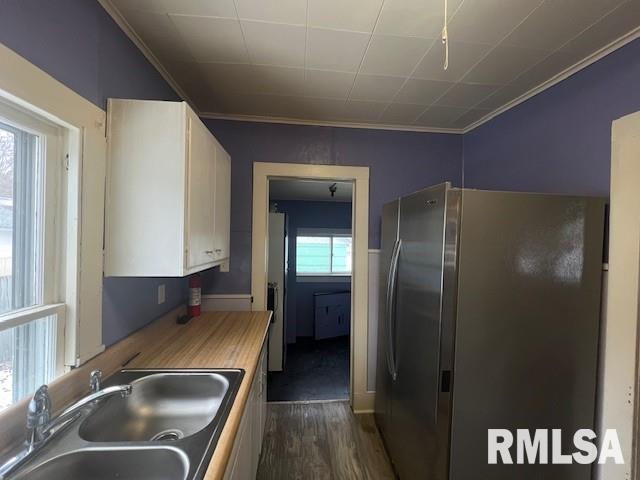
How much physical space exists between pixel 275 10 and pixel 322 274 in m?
4.39

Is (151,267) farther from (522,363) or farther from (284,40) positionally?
(522,363)

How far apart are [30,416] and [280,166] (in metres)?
2.04

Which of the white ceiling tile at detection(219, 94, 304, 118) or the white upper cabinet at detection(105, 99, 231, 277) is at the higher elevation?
the white ceiling tile at detection(219, 94, 304, 118)

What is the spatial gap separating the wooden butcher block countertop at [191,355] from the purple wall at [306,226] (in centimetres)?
270

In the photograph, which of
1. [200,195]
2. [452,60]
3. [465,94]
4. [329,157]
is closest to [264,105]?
[329,157]

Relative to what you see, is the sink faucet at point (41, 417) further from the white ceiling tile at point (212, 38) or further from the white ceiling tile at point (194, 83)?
the white ceiling tile at point (194, 83)

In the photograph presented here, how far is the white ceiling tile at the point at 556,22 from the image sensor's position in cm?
125

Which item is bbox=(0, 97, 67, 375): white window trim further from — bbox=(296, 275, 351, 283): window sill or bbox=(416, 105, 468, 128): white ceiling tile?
bbox=(296, 275, 351, 283): window sill

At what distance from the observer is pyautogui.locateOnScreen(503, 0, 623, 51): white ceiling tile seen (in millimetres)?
1246

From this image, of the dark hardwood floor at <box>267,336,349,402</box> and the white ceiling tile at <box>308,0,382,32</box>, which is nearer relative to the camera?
the white ceiling tile at <box>308,0,382,32</box>

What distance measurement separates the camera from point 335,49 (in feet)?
5.16

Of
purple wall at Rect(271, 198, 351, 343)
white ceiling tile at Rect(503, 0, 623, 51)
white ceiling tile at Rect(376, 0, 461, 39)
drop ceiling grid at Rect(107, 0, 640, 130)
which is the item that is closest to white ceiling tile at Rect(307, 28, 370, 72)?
drop ceiling grid at Rect(107, 0, 640, 130)

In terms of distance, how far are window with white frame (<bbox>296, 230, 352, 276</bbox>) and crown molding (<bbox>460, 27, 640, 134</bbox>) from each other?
3.38 meters

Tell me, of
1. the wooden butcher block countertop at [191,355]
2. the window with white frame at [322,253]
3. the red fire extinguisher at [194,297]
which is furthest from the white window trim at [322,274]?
the red fire extinguisher at [194,297]
